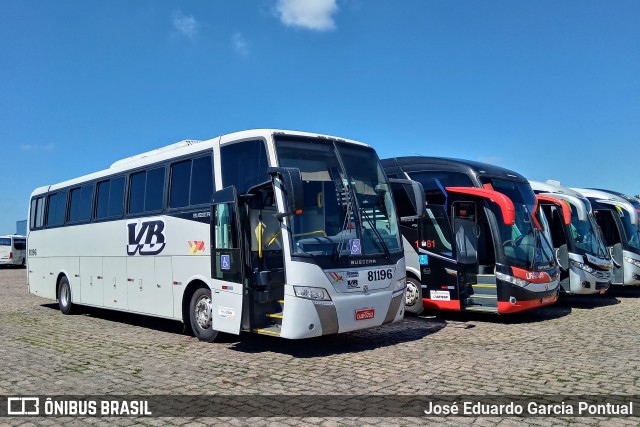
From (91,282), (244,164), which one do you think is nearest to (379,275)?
(244,164)

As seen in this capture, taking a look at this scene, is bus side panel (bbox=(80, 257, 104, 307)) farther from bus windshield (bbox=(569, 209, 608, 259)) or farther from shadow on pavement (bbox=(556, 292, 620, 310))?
shadow on pavement (bbox=(556, 292, 620, 310))

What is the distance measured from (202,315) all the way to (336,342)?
8.04 feet

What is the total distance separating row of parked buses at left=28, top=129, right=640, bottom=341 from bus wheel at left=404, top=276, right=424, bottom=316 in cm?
3

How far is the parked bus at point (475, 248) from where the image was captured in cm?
1220

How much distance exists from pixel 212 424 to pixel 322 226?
4006mm

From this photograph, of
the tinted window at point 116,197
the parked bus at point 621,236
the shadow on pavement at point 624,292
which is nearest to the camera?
the tinted window at point 116,197

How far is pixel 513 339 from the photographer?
10.5 meters

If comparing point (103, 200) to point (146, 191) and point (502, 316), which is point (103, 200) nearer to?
point (146, 191)

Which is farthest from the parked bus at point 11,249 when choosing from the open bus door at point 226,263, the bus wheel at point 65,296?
the open bus door at point 226,263

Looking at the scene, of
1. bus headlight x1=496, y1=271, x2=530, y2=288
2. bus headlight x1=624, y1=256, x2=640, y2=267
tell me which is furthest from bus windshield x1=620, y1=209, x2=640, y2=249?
bus headlight x1=496, y1=271, x2=530, y2=288

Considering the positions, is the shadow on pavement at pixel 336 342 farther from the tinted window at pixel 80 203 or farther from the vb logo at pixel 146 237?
the tinted window at pixel 80 203

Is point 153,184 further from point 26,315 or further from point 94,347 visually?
point 26,315

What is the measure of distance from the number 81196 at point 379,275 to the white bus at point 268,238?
0.02 metres

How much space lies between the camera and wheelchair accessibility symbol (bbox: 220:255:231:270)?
933 centimetres
